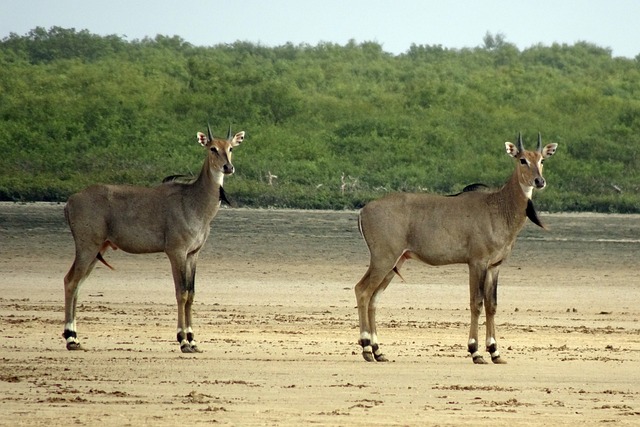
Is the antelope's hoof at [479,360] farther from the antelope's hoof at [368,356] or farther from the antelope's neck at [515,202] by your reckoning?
the antelope's neck at [515,202]

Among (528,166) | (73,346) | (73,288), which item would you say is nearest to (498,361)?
(528,166)

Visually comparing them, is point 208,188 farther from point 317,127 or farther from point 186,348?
point 317,127

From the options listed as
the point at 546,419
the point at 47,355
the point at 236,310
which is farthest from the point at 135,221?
the point at 546,419

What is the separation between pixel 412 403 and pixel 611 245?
1852 centimetres

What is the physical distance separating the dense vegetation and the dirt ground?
11764mm

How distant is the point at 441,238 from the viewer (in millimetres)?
17031

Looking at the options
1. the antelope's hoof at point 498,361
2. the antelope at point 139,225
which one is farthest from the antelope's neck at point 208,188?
the antelope's hoof at point 498,361

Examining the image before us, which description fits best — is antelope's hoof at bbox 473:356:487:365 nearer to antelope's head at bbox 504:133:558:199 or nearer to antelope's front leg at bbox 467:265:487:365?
antelope's front leg at bbox 467:265:487:365

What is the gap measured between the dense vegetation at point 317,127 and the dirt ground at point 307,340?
11.8 meters

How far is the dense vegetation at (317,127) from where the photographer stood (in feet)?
143

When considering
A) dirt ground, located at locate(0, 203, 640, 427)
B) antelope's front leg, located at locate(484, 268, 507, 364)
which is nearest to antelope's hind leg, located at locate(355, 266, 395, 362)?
dirt ground, located at locate(0, 203, 640, 427)

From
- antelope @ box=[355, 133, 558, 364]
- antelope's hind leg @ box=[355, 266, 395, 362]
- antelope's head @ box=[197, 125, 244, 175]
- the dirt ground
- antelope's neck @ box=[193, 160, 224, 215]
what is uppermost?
antelope's head @ box=[197, 125, 244, 175]

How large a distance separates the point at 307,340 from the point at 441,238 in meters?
2.09

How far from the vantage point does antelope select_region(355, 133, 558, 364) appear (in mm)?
16875
